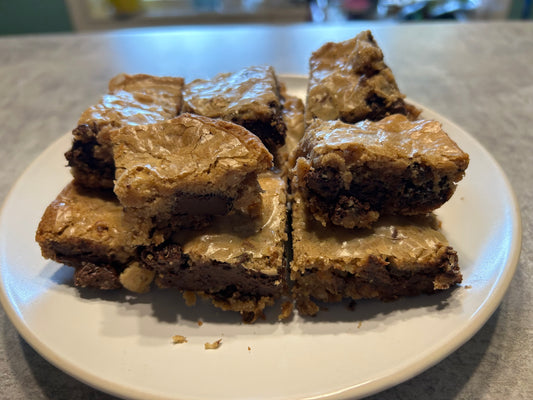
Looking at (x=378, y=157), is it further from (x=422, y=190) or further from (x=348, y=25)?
(x=348, y=25)

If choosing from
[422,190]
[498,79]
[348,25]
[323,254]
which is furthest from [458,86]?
[323,254]

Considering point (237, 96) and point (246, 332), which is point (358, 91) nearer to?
point (237, 96)

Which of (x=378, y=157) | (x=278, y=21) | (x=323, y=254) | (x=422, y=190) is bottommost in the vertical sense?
(x=278, y=21)

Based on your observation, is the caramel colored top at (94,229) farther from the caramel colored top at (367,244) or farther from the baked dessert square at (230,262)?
the caramel colored top at (367,244)

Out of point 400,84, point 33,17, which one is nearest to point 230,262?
point 400,84

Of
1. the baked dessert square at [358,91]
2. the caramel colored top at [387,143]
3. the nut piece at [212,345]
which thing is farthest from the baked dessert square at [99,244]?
the baked dessert square at [358,91]

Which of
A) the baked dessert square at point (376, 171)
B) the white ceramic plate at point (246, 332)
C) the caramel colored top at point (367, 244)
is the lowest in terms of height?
the white ceramic plate at point (246, 332)
